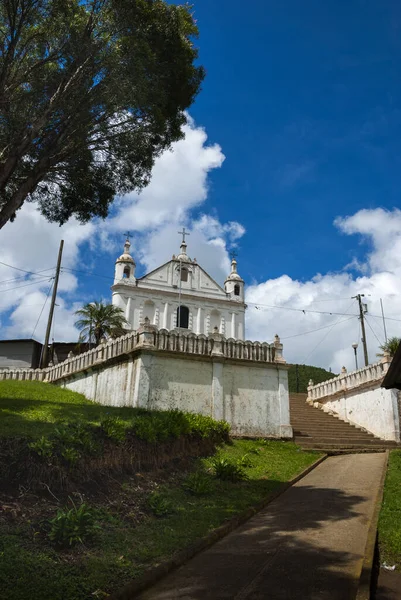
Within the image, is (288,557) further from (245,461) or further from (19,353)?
(19,353)

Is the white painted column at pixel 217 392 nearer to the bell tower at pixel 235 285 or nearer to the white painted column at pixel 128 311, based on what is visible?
the white painted column at pixel 128 311

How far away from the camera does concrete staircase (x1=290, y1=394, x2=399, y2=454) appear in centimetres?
1867

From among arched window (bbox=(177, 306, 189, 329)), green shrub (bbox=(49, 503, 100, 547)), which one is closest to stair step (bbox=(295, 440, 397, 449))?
green shrub (bbox=(49, 503, 100, 547))

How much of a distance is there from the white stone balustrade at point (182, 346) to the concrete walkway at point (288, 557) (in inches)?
297

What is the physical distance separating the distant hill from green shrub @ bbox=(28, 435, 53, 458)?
101ft

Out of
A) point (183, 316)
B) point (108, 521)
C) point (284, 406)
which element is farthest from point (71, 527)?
point (183, 316)

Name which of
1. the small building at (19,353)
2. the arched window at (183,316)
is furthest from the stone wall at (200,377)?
the arched window at (183,316)

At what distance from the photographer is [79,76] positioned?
37.9 feet

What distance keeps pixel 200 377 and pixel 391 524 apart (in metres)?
9.69

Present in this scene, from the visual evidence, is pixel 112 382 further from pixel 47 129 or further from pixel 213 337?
pixel 47 129

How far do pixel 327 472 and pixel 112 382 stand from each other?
27.4 feet

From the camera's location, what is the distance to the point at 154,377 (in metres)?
16.4

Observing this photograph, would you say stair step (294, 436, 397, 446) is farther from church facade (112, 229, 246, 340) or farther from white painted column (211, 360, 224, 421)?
church facade (112, 229, 246, 340)

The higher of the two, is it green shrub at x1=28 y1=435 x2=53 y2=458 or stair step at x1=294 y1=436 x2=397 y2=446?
stair step at x1=294 y1=436 x2=397 y2=446
